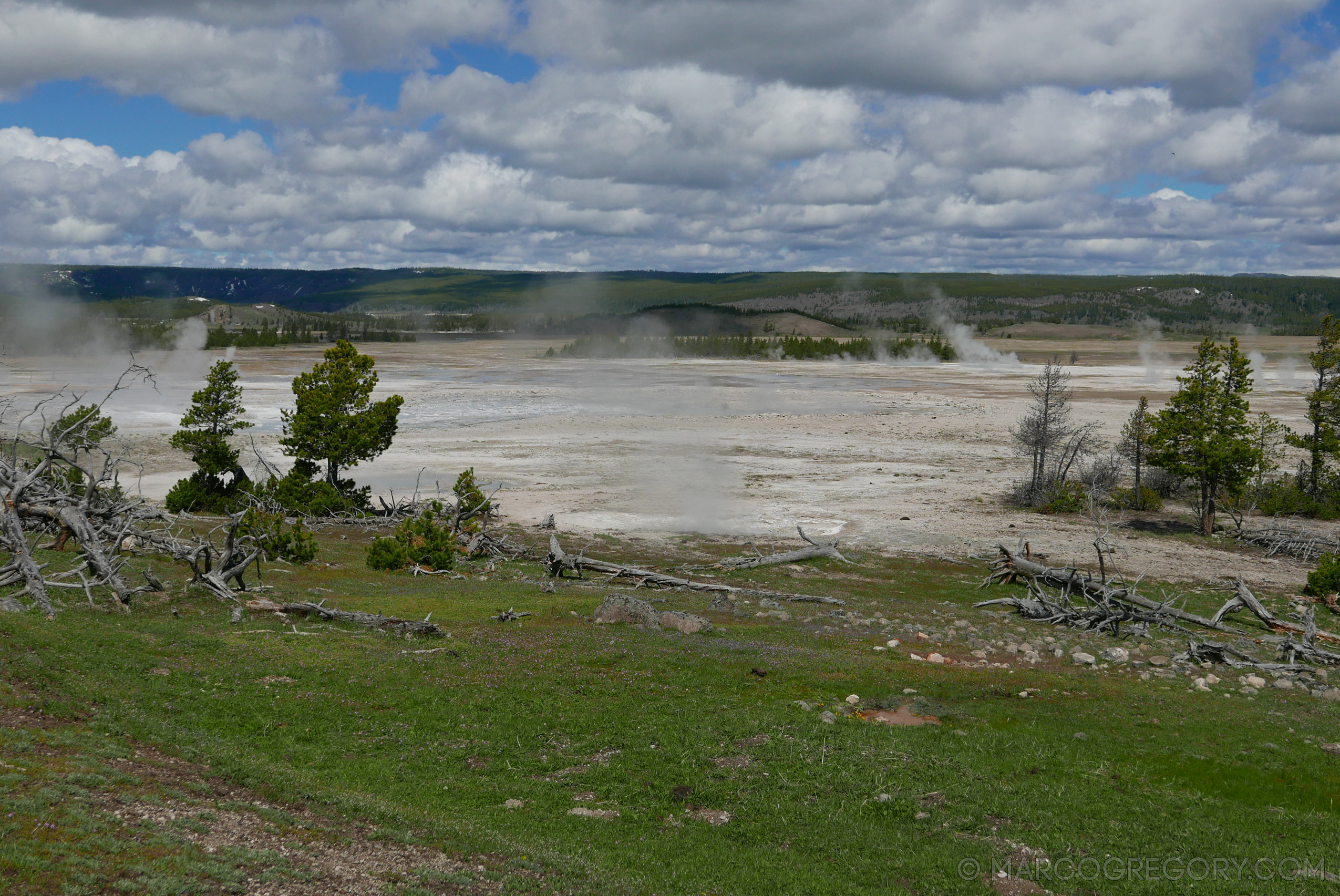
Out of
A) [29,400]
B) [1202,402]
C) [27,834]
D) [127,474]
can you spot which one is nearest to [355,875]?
[27,834]

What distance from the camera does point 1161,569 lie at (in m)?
33.1

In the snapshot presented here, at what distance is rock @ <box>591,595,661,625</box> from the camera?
21953 millimetres

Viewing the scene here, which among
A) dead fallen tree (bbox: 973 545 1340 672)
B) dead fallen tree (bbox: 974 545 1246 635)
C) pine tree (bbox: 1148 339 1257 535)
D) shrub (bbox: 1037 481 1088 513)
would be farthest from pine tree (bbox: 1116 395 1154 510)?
dead fallen tree (bbox: 973 545 1340 672)

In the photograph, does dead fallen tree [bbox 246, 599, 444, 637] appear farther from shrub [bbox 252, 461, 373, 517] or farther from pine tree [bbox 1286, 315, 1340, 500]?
pine tree [bbox 1286, 315, 1340, 500]

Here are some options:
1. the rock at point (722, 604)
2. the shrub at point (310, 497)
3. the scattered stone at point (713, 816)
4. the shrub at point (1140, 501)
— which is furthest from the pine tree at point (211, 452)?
the shrub at point (1140, 501)

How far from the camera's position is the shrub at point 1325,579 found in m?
27.7

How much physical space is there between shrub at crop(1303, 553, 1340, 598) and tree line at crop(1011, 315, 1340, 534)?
9051mm

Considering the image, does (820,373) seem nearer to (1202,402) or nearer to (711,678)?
(1202,402)

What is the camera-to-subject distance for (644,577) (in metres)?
28.3

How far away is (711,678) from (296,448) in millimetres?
27138

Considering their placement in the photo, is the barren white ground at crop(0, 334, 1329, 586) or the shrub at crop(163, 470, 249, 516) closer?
the shrub at crop(163, 470, 249, 516)

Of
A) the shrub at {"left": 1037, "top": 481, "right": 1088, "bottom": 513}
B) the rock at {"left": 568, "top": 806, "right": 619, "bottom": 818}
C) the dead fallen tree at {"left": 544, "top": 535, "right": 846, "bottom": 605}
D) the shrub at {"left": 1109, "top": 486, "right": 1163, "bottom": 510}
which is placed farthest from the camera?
the shrub at {"left": 1109, "top": 486, "right": 1163, "bottom": 510}

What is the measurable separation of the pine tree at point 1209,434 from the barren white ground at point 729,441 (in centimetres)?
314

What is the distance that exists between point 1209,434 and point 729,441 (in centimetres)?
3202
